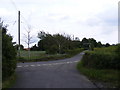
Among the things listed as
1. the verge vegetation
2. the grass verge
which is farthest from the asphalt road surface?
the verge vegetation

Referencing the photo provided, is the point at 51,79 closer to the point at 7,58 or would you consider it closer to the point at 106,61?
the point at 7,58

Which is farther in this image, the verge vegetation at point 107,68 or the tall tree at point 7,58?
the verge vegetation at point 107,68

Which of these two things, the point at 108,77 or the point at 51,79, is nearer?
the point at 108,77

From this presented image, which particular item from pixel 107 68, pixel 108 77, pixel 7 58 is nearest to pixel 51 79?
pixel 7 58

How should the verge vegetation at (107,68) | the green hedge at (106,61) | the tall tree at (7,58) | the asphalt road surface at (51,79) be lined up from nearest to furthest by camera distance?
the asphalt road surface at (51,79) < the tall tree at (7,58) < the verge vegetation at (107,68) < the green hedge at (106,61)

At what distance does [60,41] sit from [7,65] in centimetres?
4410

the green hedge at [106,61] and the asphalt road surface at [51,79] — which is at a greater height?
the green hedge at [106,61]

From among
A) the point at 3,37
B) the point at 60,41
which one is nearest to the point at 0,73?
the point at 3,37

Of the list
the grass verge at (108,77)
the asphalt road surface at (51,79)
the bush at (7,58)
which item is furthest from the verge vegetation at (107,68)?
the bush at (7,58)

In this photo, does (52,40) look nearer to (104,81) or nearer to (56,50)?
(56,50)

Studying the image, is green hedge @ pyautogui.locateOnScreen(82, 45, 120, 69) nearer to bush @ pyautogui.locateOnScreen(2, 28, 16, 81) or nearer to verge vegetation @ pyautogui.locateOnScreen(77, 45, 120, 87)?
verge vegetation @ pyautogui.locateOnScreen(77, 45, 120, 87)

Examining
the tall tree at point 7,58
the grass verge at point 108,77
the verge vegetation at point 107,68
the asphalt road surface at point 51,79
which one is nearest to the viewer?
the grass verge at point 108,77

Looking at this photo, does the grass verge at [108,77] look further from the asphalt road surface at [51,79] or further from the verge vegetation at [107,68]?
the asphalt road surface at [51,79]

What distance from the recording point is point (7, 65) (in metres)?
11.6
